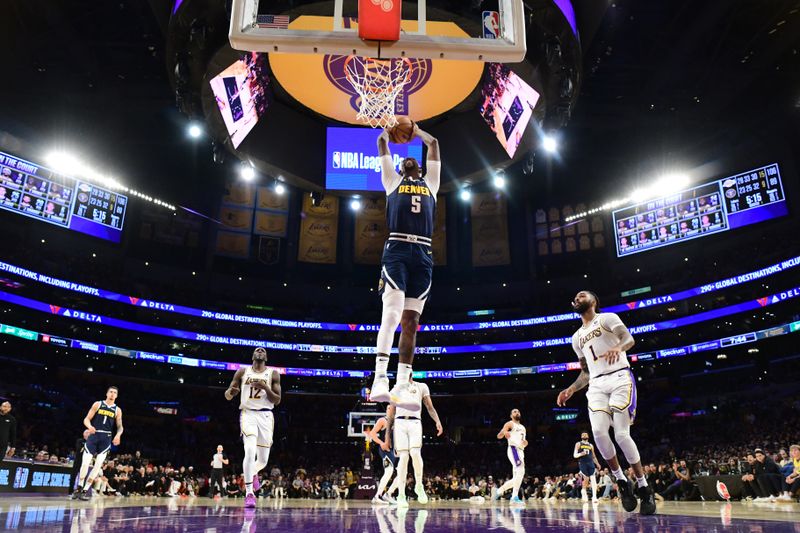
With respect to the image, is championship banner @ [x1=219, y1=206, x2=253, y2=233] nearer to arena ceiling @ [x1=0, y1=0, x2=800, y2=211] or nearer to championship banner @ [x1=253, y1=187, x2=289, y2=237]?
championship banner @ [x1=253, y1=187, x2=289, y2=237]

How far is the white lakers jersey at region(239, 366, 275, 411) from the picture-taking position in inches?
342

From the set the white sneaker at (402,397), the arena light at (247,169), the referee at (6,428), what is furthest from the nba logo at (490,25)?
the arena light at (247,169)

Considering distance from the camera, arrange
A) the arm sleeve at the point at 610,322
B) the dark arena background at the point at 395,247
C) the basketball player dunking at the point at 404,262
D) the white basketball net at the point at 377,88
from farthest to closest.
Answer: the dark arena background at the point at 395,247
the white basketball net at the point at 377,88
the arm sleeve at the point at 610,322
the basketball player dunking at the point at 404,262

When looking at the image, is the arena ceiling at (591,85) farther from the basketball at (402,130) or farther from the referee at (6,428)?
the basketball at (402,130)

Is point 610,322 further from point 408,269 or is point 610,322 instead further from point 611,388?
point 408,269

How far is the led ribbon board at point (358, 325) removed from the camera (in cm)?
2989

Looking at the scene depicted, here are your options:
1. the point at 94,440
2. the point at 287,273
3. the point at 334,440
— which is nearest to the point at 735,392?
the point at 334,440

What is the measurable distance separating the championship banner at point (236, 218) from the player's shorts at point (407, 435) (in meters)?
29.9

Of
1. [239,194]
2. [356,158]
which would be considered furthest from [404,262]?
[239,194]

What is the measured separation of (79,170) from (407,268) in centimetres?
3040

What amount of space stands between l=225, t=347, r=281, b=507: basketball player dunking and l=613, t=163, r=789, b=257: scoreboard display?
29.8 meters

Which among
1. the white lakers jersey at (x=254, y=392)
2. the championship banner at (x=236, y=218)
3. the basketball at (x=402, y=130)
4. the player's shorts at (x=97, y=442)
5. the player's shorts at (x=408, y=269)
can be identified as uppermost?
the championship banner at (x=236, y=218)

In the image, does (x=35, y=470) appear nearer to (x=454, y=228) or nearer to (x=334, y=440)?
(x=334, y=440)

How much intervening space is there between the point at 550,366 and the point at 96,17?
3076cm
